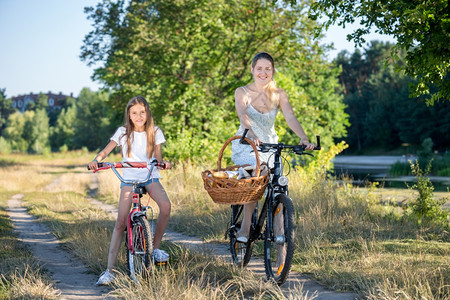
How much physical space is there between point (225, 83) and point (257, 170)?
14.3 m

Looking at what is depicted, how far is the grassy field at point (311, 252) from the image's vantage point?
431 cm

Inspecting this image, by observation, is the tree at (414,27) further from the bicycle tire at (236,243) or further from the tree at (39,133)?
the tree at (39,133)

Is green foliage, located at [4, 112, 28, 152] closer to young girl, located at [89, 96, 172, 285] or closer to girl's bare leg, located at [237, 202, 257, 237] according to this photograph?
young girl, located at [89, 96, 172, 285]

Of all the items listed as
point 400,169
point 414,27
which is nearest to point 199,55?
point 414,27

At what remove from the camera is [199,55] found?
682 inches

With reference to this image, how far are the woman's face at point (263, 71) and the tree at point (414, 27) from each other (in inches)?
67.6

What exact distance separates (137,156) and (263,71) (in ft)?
4.68

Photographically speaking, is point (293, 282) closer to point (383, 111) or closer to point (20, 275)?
point (20, 275)

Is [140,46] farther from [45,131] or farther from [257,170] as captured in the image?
[45,131]

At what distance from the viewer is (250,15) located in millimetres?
17766

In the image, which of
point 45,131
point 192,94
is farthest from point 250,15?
point 45,131

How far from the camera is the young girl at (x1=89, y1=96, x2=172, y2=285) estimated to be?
491cm

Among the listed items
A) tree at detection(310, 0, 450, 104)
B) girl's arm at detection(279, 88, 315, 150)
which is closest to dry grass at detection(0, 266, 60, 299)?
girl's arm at detection(279, 88, 315, 150)

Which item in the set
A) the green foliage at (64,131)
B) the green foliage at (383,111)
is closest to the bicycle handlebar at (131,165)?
the green foliage at (383,111)
